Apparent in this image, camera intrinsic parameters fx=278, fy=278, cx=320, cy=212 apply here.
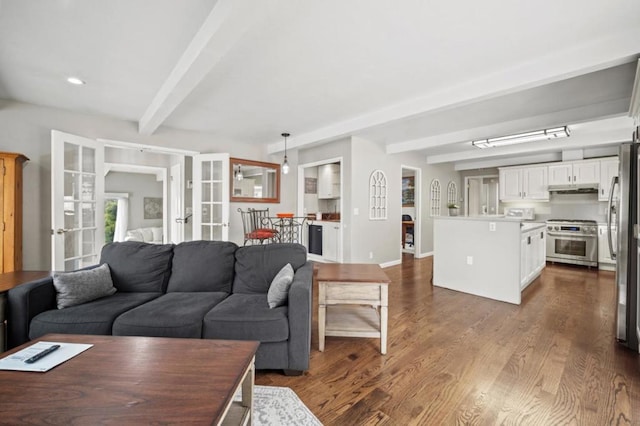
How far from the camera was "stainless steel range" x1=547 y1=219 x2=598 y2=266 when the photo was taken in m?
5.36

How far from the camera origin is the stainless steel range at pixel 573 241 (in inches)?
211

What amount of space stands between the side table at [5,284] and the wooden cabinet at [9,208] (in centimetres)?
82

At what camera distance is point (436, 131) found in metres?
4.74

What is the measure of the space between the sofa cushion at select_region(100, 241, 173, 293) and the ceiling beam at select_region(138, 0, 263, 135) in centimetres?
154

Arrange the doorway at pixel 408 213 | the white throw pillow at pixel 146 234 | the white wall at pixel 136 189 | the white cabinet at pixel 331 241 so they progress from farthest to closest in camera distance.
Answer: the doorway at pixel 408 213 < the white wall at pixel 136 189 < the white throw pillow at pixel 146 234 < the white cabinet at pixel 331 241

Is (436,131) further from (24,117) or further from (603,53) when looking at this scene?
(24,117)

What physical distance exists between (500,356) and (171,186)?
20.0ft

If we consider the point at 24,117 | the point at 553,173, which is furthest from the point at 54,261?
the point at 553,173

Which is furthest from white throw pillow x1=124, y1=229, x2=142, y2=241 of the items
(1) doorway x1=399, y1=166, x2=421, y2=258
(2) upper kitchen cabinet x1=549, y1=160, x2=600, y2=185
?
(2) upper kitchen cabinet x1=549, y1=160, x2=600, y2=185

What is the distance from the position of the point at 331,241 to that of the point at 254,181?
2032 mm

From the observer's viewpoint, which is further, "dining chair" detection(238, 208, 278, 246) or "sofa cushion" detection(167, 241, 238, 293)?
"dining chair" detection(238, 208, 278, 246)

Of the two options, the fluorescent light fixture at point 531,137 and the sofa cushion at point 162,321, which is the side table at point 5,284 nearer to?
the sofa cushion at point 162,321

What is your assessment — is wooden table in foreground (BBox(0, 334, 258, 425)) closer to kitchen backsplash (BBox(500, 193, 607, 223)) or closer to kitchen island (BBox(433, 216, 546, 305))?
kitchen island (BBox(433, 216, 546, 305))

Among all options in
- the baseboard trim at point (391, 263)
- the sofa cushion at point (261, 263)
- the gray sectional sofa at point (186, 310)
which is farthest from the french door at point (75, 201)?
the baseboard trim at point (391, 263)
